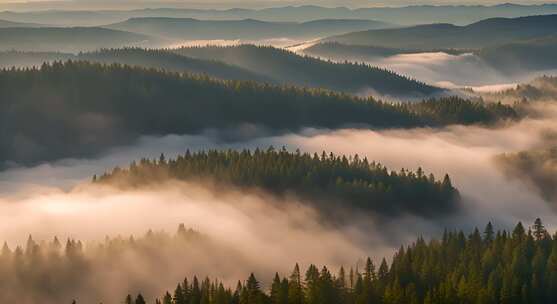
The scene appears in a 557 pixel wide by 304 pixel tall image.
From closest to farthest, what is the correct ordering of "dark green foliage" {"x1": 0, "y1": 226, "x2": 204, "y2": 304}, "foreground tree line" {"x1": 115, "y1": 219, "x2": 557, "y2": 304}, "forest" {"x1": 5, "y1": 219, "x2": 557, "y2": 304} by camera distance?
"foreground tree line" {"x1": 115, "y1": 219, "x2": 557, "y2": 304}, "forest" {"x1": 5, "y1": 219, "x2": 557, "y2": 304}, "dark green foliage" {"x1": 0, "y1": 226, "x2": 204, "y2": 304}

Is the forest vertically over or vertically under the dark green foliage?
over

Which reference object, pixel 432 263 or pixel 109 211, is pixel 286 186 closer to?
pixel 109 211

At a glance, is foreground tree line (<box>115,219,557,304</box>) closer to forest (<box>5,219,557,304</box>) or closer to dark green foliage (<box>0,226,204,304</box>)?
forest (<box>5,219,557,304</box>)

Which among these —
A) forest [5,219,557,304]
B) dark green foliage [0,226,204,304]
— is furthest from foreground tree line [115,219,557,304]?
dark green foliage [0,226,204,304]

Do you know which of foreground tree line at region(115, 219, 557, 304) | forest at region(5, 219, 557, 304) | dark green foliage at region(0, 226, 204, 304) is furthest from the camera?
dark green foliage at region(0, 226, 204, 304)

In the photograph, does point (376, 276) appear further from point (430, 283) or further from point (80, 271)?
point (80, 271)

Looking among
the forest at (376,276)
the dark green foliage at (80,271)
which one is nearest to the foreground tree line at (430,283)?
the forest at (376,276)

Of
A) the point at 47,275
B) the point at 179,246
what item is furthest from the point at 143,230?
the point at 47,275

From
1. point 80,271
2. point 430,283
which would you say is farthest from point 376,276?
point 80,271
